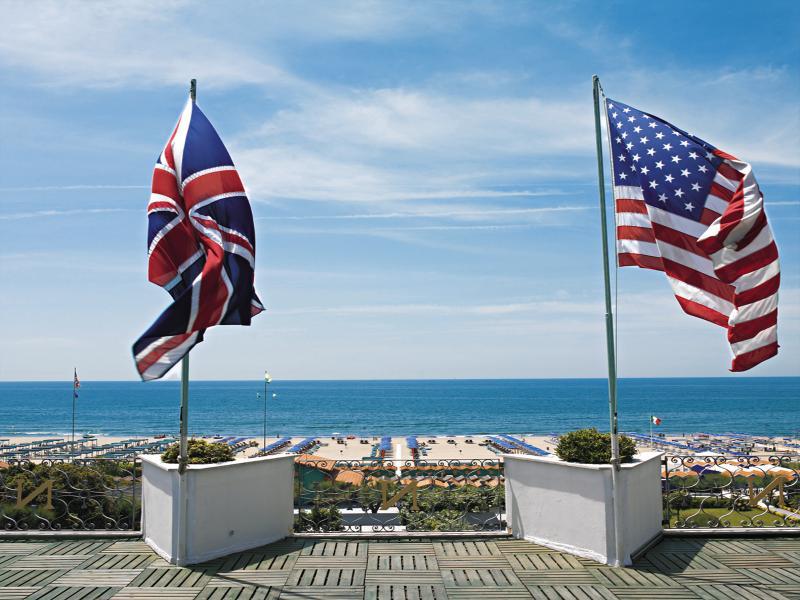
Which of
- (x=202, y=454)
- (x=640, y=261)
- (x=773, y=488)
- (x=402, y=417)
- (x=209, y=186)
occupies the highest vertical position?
(x=209, y=186)

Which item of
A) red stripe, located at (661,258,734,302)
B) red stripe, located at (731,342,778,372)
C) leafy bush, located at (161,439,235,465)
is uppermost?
red stripe, located at (661,258,734,302)

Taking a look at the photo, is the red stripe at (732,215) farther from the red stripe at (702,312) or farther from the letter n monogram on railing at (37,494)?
the letter n monogram on railing at (37,494)

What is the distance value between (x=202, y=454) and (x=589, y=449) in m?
4.19

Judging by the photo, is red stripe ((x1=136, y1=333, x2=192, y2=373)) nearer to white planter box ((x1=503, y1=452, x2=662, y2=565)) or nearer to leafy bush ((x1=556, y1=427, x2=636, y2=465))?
white planter box ((x1=503, y1=452, x2=662, y2=565))

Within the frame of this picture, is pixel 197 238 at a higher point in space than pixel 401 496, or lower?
higher

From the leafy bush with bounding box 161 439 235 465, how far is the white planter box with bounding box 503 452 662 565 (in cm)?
317

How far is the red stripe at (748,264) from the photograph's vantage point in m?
6.19

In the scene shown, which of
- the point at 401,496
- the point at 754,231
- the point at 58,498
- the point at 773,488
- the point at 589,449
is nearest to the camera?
the point at 754,231

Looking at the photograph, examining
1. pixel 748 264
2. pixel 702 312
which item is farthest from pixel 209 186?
pixel 748 264

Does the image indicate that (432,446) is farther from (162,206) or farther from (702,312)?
(162,206)

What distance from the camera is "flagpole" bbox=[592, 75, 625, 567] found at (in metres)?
6.76

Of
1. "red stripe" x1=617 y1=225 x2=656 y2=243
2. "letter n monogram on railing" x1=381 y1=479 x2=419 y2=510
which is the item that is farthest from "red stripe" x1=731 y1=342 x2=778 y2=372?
"letter n monogram on railing" x1=381 y1=479 x2=419 y2=510

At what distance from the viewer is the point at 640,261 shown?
6645mm

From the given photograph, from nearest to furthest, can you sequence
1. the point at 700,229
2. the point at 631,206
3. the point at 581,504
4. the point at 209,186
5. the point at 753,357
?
the point at 753,357, the point at 700,229, the point at 209,186, the point at 631,206, the point at 581,504
